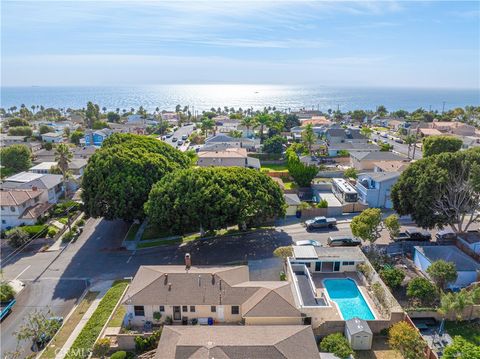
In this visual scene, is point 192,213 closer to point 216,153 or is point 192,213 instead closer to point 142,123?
point 216,153

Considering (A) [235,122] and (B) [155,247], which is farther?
(A) [235,122]

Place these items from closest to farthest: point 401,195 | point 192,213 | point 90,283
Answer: point 90,283 < point 192,213 < point 401,195

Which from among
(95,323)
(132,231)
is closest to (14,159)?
(132,231)

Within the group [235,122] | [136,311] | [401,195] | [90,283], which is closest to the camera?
[136,311]

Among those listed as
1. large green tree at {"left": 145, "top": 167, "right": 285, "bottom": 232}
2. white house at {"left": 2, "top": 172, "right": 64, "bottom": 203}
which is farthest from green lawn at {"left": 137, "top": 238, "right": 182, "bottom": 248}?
white house at {"left": 2, "top": 172, "right": 64, "bottom": 203}

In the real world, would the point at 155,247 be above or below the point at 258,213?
below

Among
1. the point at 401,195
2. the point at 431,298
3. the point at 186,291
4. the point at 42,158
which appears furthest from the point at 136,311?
the point at 42,158

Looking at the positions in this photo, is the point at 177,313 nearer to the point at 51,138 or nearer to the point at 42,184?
the point at 42,184
